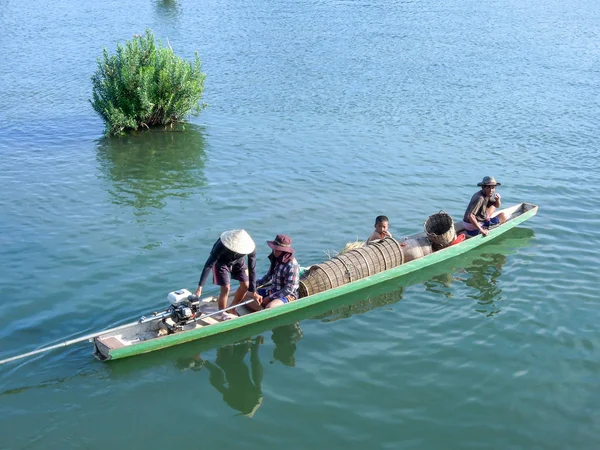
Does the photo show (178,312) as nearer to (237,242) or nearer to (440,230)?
(237,242)

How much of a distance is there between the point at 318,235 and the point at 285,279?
3739 millimetres

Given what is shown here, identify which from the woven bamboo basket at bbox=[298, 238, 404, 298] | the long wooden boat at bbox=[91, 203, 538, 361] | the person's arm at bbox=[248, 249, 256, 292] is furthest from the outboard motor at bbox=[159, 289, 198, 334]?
the woven bamboo basket at bbox=[298, 238, 404, 298]

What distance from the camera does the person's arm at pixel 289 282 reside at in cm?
1171

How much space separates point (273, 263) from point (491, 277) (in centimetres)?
491

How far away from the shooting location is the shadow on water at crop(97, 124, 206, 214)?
699 inches

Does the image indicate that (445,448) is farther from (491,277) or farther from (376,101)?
(376,101)

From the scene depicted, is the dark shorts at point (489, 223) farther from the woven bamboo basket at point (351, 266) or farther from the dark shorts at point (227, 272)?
the dark shorts at point (227, 272)

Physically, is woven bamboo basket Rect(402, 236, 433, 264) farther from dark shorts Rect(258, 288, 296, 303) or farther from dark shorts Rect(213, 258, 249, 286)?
dark shorts Rect(213, 258, 249, 286)

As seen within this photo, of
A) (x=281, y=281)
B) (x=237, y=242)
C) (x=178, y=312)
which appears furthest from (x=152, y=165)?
(x=178, y=312)

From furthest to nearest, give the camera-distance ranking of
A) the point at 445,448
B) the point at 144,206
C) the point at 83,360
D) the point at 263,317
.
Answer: the point at 144,206, the point at 263,317, the point at 83,360, the point at 445,448

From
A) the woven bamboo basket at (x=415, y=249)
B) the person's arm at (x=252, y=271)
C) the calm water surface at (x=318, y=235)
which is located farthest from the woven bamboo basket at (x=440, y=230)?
the person's arm at (x=252, y=271)

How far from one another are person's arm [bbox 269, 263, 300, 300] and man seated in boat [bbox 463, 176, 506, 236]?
505cm

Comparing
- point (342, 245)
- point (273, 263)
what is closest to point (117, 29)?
point (342, 245)

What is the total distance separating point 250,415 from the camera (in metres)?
9.67
